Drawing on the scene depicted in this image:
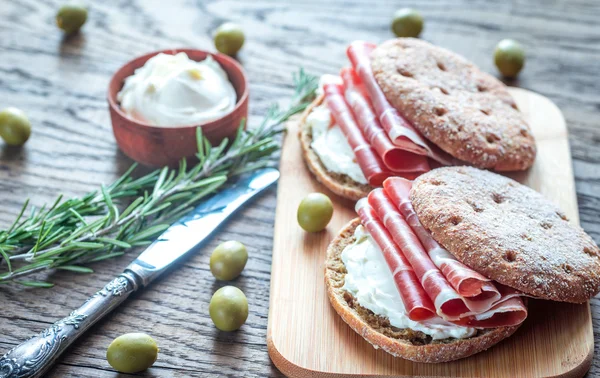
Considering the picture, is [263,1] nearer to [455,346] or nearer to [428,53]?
[428,53]

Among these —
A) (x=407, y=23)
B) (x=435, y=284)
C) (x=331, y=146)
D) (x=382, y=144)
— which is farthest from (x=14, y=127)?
(x=407, y=23)

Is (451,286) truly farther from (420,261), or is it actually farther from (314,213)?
(314,213)

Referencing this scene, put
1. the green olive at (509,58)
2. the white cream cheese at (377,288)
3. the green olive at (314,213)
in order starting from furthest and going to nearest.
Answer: the green olive at (509,58) < the green olive at (314,213) < the white cream cheese at (377,288)

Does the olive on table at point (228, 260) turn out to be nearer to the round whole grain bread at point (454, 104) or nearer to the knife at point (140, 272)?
the knife at point (140, 272)

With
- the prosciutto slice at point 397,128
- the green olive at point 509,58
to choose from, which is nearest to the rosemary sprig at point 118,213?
the prosciutto slice at point 397,128

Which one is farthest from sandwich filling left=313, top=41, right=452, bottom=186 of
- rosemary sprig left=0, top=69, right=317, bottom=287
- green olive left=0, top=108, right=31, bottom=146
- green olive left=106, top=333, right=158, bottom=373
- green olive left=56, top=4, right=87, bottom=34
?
green olive left=56, top=4, right=87, bottom=34

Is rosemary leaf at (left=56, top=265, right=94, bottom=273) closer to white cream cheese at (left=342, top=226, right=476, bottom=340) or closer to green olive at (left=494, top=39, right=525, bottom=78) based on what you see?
white cream cheese at (left=342, top=226, right=476, bottom=340)

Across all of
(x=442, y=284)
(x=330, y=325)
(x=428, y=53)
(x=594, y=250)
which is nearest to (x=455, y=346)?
(x=442, y=284)
